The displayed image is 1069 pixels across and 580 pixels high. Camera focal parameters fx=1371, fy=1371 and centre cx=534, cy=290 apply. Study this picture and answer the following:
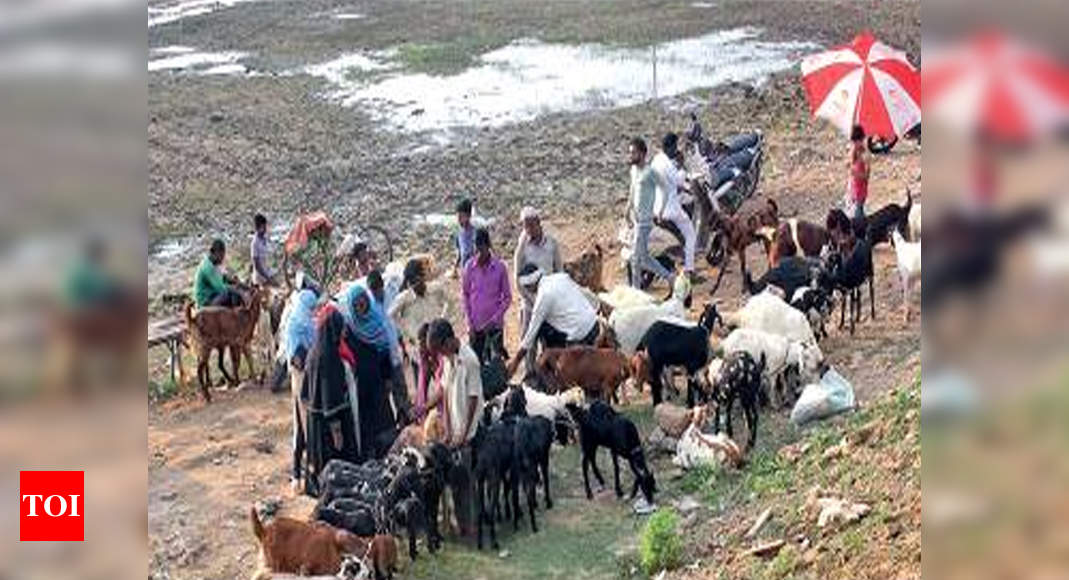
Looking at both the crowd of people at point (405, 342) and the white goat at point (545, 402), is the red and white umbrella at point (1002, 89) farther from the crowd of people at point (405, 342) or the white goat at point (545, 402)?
the white goat at point (545, 402)

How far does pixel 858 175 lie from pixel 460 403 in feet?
19.7

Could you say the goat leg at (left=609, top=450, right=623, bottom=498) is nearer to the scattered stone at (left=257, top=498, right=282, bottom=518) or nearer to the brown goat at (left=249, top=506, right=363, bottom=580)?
the brown goat at (left=249, top=506, right=363, bottom=580)

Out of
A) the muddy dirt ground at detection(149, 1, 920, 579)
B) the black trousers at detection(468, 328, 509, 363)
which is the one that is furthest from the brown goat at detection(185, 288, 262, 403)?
the black trousers at detection(468, 328, 509, 363)

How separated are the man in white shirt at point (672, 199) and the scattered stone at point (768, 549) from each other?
4870 mm

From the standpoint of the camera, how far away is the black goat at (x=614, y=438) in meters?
8.54

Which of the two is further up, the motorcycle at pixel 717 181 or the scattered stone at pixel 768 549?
the motorcycle at pixel 717 181

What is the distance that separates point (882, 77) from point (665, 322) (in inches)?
140

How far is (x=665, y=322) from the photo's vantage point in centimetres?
999

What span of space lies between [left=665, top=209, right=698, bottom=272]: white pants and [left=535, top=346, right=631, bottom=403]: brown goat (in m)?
3.03

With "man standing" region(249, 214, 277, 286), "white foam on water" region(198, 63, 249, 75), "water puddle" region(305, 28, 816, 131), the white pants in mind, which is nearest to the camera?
"man standing" region(249, 214, 277, 286)

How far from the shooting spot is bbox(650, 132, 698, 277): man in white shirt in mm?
11836

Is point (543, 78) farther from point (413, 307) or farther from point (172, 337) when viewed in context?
point (413, 307)

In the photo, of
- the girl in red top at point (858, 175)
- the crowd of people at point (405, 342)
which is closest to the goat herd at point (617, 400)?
the crowd of people at point (405, 342)

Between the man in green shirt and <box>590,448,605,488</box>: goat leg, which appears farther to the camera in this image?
the man in green shirt
